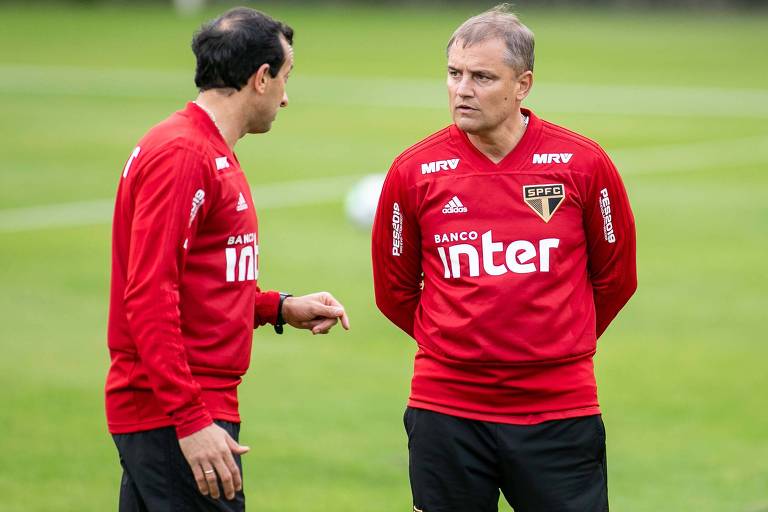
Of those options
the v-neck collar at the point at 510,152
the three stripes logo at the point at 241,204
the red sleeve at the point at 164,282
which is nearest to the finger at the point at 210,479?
the red sleeve at the point at 164,282

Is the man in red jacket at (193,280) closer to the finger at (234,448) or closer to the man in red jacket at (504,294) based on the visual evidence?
the finger at (234,448)

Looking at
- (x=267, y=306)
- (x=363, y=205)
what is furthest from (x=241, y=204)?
(x=363, y=205)

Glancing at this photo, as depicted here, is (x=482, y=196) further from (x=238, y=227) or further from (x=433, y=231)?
(x=238, y=227)

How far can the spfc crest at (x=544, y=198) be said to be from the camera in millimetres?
5359

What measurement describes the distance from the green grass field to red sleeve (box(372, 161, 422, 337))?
8.45ft

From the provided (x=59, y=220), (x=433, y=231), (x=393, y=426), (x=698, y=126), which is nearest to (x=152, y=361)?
(x=433, y=231)

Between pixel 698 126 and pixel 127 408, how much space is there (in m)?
20.4

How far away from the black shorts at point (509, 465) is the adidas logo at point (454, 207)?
78 centimetres

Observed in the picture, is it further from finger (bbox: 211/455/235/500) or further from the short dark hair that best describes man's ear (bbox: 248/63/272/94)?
finger (bbox: 211/455/235/500)

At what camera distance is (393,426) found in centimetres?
973

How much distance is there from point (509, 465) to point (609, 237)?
3.26 ft

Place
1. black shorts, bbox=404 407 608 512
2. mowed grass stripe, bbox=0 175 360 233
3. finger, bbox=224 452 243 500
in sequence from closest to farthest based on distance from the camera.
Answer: finger, bbox=224 452 243 500 < black shorts, bbox=404 407 608 512 < mowed grass stripe, bbox=0 175 360 233

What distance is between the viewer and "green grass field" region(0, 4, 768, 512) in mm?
8884

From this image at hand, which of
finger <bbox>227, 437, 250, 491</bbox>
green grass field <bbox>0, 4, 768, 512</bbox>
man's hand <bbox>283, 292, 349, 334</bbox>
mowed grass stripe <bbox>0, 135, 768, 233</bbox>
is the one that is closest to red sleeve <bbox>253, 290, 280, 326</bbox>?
man's hand <bbox>283, 292, 349, 334</bbox>
